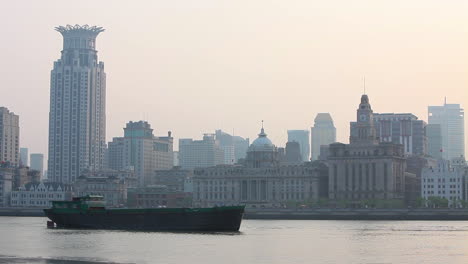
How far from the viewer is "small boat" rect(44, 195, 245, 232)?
168m

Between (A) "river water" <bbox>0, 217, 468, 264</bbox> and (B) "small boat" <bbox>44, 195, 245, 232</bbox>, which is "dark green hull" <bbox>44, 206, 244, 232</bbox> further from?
(A) "river water" <bbox>0, 217, 468, 264</bbox>

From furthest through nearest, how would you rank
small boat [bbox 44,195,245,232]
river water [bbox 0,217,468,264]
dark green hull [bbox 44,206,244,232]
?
1. small boat [bbox 44,195,245,232]
2. dark green hull [bbox 44,206,244,232]
3. river water [bbox 0,217,468,264]

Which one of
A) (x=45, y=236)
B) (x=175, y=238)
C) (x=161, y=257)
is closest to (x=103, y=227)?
(x=45, y=236)

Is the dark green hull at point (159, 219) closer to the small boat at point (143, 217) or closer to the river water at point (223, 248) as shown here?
the small boat at point (143, 217)

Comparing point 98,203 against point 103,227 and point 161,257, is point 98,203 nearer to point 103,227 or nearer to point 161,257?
point 103,227

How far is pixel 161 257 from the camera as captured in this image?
363 ft

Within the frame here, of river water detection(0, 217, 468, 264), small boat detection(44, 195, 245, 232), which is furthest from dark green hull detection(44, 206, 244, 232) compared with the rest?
river water detection(0, 217, 468, 264)

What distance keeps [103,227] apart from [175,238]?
36.9 metres

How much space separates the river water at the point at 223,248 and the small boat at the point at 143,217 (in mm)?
8384

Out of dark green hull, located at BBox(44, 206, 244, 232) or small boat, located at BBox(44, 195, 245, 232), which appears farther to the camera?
small boat, located at BBox(44, 195, 245, 232)

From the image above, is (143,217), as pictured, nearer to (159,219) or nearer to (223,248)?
(159,219)

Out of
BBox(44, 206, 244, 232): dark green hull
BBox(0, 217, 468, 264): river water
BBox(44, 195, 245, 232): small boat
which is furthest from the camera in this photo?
BBox(44, 195, 245, 232): small boat

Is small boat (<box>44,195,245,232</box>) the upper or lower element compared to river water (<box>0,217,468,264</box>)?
upper

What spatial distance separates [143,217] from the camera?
571ft
